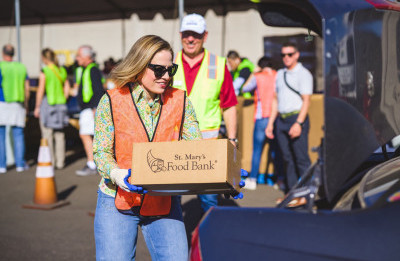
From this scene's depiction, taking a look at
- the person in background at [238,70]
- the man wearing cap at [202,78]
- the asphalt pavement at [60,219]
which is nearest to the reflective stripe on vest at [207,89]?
the man wearing cap at [202,78]

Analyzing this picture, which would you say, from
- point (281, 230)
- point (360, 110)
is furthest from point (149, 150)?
point (360, 110)

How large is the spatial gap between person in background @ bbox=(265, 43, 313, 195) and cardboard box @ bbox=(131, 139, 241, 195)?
3.76 m

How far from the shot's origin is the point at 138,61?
8.53 feet

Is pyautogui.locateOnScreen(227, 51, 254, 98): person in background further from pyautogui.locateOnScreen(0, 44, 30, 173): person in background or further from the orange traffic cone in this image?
pyautogui.locateOnScreen(0, 44, 30, 173): person in background

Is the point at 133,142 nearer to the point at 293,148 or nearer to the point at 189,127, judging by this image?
the point at 189,127

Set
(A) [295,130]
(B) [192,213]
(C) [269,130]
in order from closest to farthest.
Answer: (A) [295,130], (B) [192,213], (C) [269,130]

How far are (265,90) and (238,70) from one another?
2101 millimetres

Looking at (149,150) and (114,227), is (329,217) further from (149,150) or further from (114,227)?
(114,227)

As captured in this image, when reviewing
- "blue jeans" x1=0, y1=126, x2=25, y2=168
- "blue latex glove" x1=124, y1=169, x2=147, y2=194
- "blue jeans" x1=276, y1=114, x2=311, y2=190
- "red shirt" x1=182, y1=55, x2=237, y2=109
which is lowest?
"blue jeans" x1=0, y1=126, x2=25, y2=168

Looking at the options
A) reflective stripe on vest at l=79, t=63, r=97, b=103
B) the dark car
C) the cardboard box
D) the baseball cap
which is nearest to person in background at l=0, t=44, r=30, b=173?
reflective stripe on vest at l=79, t=63, r=97, b=103

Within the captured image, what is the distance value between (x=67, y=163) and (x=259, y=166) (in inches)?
166

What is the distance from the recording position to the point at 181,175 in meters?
2.28

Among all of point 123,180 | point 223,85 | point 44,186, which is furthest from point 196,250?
point 44,186

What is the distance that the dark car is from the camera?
1771 mm
